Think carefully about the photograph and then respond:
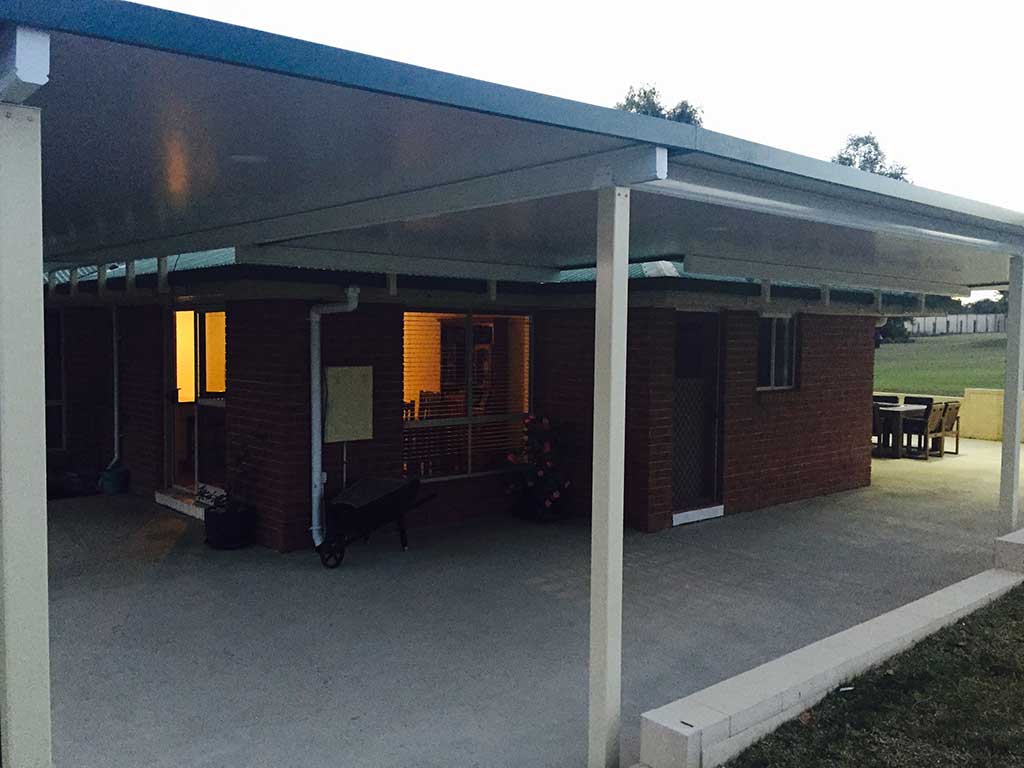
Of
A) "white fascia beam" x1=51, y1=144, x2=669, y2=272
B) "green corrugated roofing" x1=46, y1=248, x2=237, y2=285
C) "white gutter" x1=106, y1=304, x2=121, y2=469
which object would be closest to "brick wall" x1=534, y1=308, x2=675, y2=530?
"green corrugated roofing" x1=46, y1=248, x2=237, y2=285

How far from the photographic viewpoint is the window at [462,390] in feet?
27.9

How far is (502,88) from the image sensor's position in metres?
2.93

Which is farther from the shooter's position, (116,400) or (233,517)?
(116,400)

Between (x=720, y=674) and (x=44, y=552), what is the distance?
370 centimetres

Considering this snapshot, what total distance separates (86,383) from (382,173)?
8.18 metres

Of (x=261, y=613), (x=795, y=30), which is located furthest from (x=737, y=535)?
(x=795, y=30)

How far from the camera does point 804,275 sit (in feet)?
24.1

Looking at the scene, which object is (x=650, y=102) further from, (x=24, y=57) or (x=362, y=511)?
(x=24, y=57)

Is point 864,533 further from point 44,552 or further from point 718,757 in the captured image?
point 44,552

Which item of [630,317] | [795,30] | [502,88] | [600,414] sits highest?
[795,30]

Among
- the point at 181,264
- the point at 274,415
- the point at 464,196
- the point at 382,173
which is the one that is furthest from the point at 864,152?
the point at 382,173

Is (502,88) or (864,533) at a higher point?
(502,88)

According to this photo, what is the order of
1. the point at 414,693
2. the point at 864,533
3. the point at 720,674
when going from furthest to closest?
the point at 864,533 → the point at 720,674 → the point at 414,693

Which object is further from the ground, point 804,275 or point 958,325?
point 958,325
